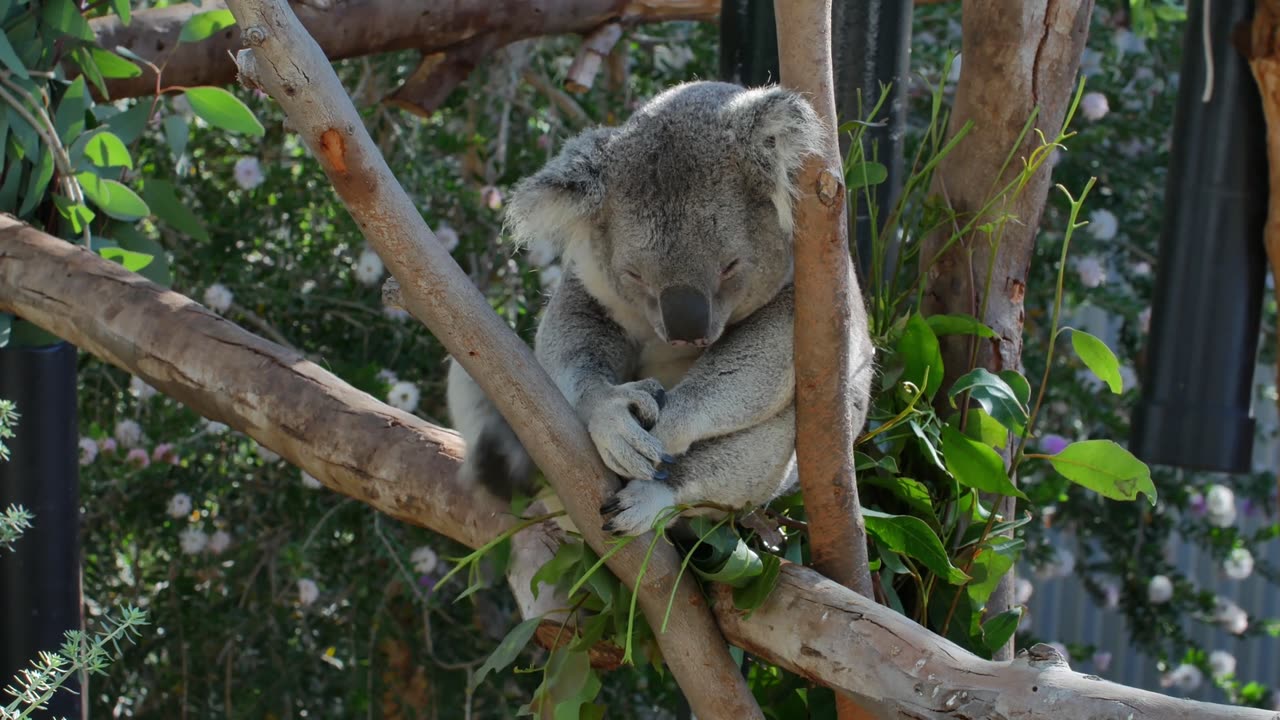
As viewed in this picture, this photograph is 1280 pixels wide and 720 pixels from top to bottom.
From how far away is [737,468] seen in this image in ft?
5.84

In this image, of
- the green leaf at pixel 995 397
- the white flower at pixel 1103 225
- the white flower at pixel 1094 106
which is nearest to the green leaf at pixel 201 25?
the green leaf at pixel 995 397

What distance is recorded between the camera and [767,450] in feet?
5.92

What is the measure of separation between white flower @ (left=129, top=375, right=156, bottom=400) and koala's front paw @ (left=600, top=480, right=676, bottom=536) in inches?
75.0

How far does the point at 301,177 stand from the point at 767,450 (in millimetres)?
2235

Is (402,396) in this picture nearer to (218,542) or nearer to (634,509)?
(218,542)

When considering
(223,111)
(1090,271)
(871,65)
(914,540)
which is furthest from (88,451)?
(1090,271)

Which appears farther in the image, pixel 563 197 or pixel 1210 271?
pixel 1210 271

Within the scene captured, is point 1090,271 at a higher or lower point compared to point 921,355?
lower

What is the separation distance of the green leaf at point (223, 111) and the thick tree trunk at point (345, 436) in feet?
1.18

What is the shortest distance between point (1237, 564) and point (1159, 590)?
36 centimetres

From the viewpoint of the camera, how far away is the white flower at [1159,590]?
12.5 ft

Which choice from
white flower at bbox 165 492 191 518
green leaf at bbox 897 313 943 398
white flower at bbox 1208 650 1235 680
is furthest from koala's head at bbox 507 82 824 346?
white flower at bbox 1208 650 1235 680

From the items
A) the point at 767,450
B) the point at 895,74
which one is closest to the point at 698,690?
the point at 767,450

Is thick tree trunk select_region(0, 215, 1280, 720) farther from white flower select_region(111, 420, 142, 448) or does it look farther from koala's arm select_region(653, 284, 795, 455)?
white flower select_region(111, 420, 142, 448)
